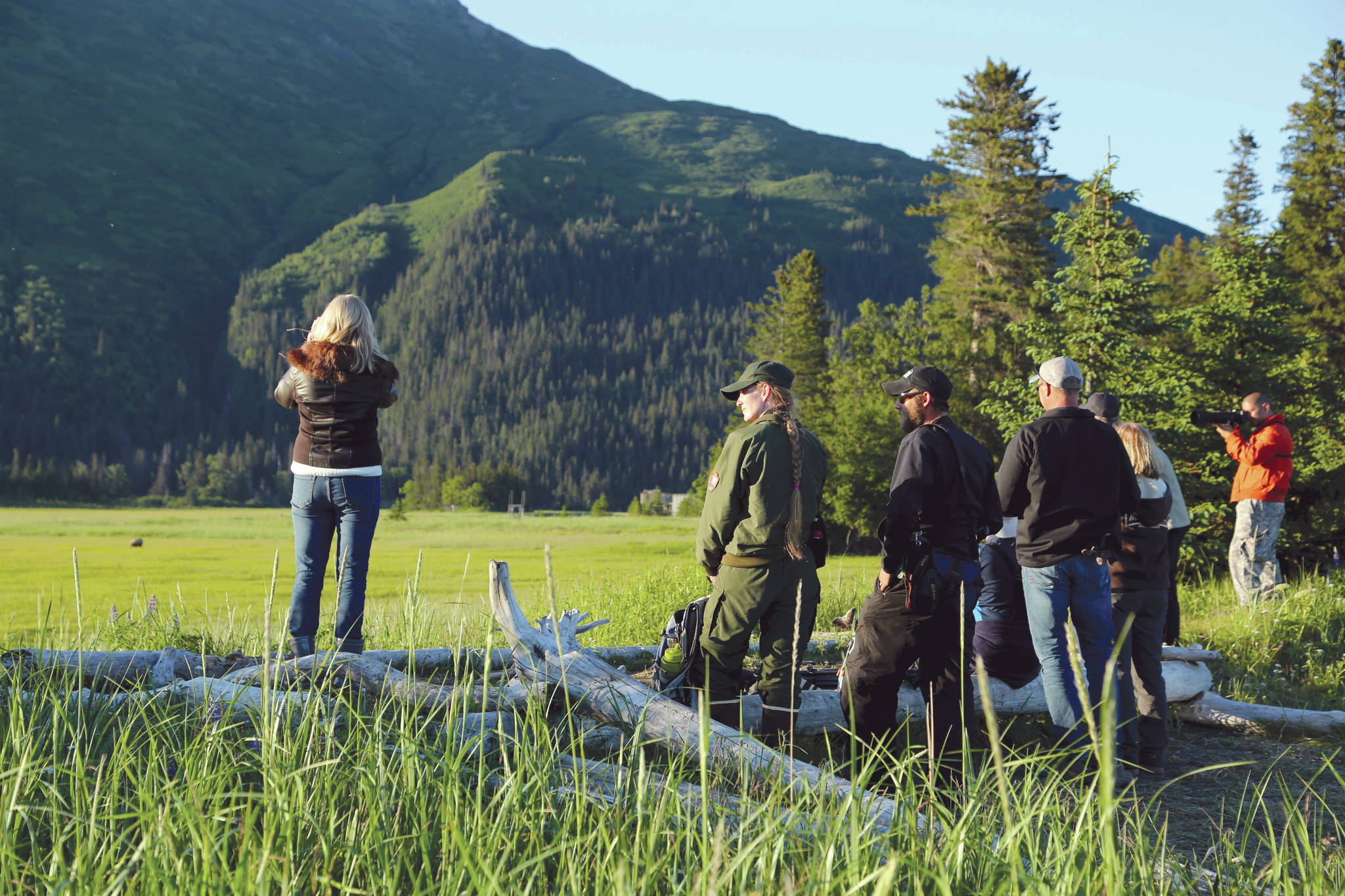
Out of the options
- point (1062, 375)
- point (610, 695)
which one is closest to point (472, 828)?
point (610, 695)

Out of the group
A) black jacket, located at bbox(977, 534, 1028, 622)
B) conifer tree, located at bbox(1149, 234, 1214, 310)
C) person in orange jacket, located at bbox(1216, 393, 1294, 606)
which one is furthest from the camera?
conifer tree, located at bbox(1149, 234, 1214, 310)

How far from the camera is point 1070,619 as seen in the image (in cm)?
458

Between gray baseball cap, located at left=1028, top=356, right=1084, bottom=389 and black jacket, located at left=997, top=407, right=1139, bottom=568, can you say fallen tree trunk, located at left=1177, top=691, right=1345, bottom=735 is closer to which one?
black jacket, located at left=997, top=407, right=1139, bottom=568

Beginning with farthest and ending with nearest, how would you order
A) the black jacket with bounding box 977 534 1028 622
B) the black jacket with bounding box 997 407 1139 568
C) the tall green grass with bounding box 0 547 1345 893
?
1. the black jacket with bounding box 977 534 1028 622
2. the black jacket with bounding box 997 407 1139 568
3. the tall green grass with bounding box 0 547 1345 893

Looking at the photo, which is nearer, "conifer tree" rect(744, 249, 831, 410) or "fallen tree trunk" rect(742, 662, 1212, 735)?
"fallen tree trunk" rect(742, 662, 1212, 735)

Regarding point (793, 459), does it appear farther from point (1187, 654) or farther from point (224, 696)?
point (1187, 654)

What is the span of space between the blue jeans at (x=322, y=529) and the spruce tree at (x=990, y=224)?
2776 cm

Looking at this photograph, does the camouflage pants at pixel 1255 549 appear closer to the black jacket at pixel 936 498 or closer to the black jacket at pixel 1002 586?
the black jacket at pixel 1002 586

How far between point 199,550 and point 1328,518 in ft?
140

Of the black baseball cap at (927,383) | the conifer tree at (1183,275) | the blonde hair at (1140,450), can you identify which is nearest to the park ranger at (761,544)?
the black baseball cap at (927,383)

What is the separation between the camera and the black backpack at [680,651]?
476 centimetres

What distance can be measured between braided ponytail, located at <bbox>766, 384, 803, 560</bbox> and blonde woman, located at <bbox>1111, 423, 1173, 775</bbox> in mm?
1998

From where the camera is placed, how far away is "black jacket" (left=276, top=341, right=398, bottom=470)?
5.00 metres

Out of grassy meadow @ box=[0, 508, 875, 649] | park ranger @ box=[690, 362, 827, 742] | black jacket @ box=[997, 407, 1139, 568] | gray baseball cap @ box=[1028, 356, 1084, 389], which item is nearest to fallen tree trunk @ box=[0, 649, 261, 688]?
grassy meadow @ box=[0, 508, 875, 649]
